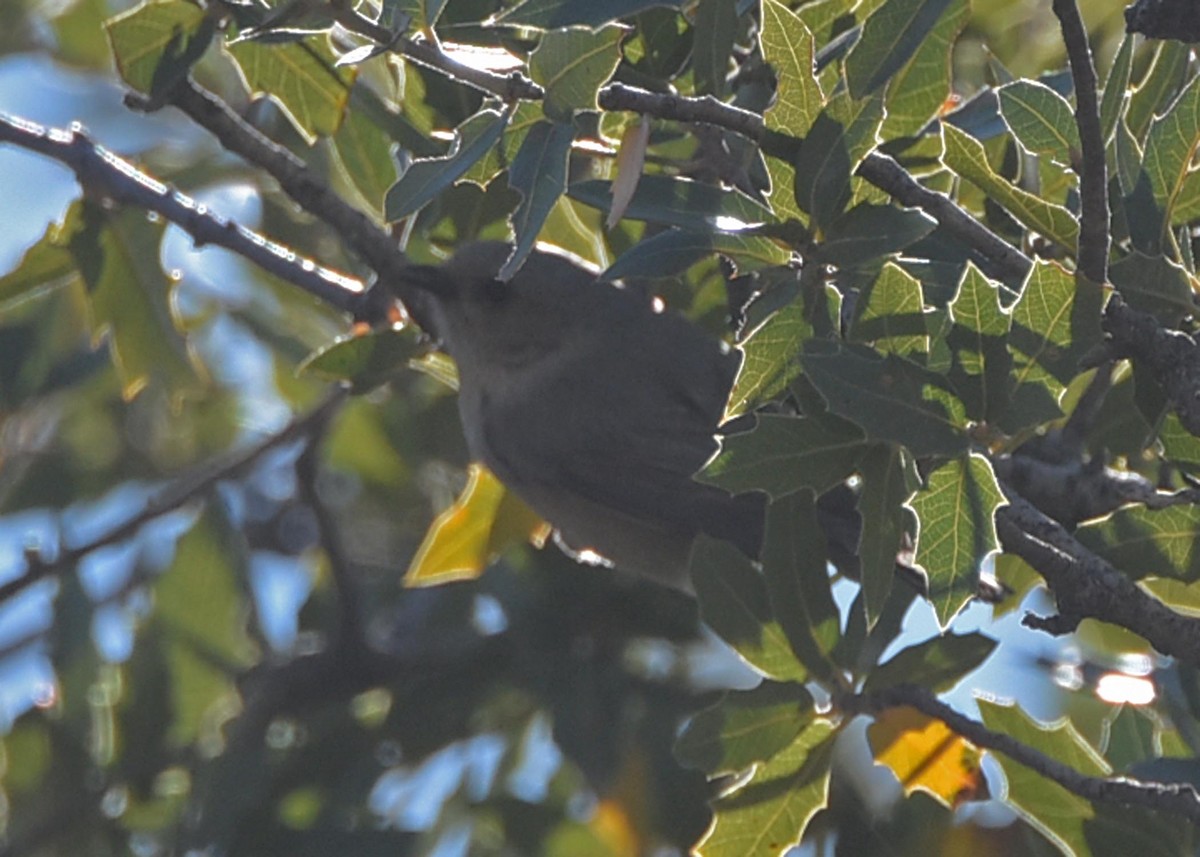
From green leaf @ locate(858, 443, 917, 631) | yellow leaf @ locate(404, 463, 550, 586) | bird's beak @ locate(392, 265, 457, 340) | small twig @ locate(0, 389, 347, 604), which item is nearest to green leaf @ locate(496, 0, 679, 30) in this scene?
green leaf @ locate(858, 443, 917, 631)

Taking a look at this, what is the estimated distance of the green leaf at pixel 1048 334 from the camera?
235cm

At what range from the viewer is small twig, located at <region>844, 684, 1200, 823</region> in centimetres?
261

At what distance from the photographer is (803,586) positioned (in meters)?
3.13

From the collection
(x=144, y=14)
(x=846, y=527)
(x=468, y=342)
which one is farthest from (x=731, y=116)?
(x=468, y=342)

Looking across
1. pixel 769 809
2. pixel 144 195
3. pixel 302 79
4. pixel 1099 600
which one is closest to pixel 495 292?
pixel 144 195

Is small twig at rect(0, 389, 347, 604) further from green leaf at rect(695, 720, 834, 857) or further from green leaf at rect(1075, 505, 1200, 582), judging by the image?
green leaf at rect(1075, 505, 1200, 582)

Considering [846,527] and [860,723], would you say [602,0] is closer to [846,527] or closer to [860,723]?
[846,527]

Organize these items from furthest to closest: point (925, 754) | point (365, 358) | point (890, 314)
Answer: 1. point (365, 358)
2. point (925, 754)
3. point (890, 314)

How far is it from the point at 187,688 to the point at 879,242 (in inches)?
112

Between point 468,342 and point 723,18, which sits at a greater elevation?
point 723,18

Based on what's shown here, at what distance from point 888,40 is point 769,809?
1388mm

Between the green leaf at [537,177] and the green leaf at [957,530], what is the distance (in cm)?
66

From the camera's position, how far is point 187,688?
4.64m

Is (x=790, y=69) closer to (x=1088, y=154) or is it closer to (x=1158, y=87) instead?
(x=1088, y=154)
